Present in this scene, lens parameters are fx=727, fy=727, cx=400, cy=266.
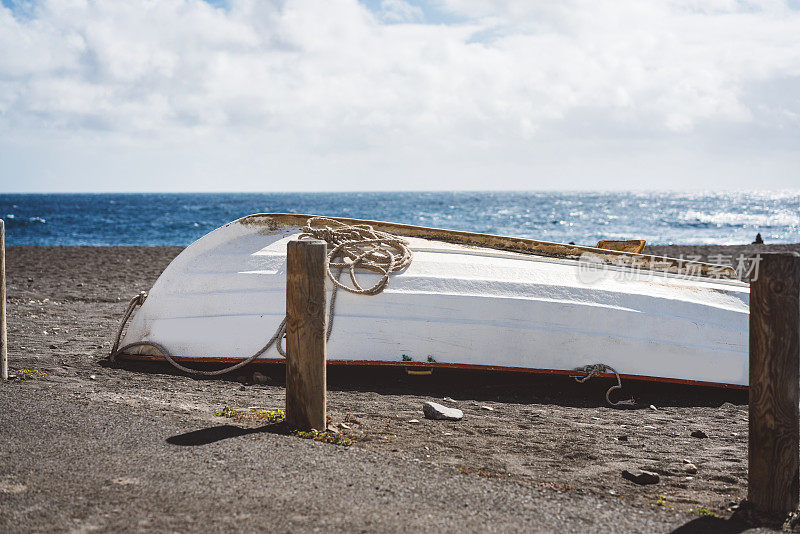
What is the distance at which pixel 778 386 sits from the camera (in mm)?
3205

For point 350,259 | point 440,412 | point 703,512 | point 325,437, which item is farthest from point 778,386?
point 350,259

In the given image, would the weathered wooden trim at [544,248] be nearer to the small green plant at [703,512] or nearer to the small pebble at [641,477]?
the small pebble at [641,477]

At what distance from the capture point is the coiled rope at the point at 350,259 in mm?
5918

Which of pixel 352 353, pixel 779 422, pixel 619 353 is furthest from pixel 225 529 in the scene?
pixel 619 353

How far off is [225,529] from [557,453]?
202cm

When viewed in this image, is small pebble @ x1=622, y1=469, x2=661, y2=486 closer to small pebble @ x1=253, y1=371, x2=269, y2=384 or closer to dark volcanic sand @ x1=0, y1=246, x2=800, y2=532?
dark volcanic sand @ x1=0, y1=246, x2=800, y2=532

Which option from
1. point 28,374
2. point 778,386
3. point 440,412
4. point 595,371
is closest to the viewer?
point 778,386

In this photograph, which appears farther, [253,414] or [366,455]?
[253,414]

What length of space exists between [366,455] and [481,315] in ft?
7.86

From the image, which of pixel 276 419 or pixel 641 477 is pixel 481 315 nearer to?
pixel 276 419

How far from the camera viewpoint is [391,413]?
4.79 m

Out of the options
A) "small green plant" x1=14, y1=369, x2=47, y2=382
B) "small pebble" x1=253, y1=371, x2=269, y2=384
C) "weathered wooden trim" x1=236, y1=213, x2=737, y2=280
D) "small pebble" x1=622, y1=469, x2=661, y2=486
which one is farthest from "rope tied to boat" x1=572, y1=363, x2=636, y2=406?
"small green plant" x1=14, y1=369, x2=47, y2=382

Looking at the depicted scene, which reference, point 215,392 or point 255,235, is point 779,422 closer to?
point 215,392

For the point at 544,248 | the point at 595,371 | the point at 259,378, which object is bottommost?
the point at 259,378
